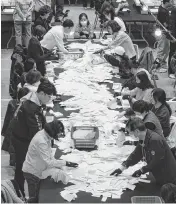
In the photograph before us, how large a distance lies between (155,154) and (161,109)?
157 centimetres

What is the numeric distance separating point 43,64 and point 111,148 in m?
3.39

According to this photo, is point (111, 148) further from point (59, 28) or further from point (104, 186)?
point (59, 28)

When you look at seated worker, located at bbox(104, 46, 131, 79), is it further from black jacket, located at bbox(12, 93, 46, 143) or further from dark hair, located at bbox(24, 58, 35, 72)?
black jacket, located at bbox(12, 93, 46, 143)

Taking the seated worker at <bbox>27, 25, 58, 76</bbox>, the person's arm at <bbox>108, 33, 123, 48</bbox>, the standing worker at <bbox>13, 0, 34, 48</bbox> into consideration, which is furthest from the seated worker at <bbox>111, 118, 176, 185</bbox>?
the standing worker at <bbox>13, 0, 34, 48</bbox>

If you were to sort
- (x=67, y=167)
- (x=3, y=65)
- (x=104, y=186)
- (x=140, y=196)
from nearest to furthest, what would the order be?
(x=140, y=196), (x=104, y=186), (x=67, y=167), (x=3, y=65)

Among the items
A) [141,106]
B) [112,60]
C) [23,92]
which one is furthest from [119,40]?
[141,106]

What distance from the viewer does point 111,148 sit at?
Answer: 6461mm

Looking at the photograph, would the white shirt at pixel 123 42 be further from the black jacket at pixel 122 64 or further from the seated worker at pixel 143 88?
the seated worker at pixel 143 88

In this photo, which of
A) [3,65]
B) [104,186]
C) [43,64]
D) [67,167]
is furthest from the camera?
[3,65]

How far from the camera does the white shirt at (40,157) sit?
5711mm

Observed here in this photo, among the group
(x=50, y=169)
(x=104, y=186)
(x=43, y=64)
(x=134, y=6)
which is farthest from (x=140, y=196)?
(x=134, y=6)

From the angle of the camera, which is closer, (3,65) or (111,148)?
(111,148)

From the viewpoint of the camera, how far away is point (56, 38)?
10078 mm

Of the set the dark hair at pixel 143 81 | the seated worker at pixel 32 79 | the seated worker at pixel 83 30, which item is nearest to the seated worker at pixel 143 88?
the dark hair at pixel 143 81
